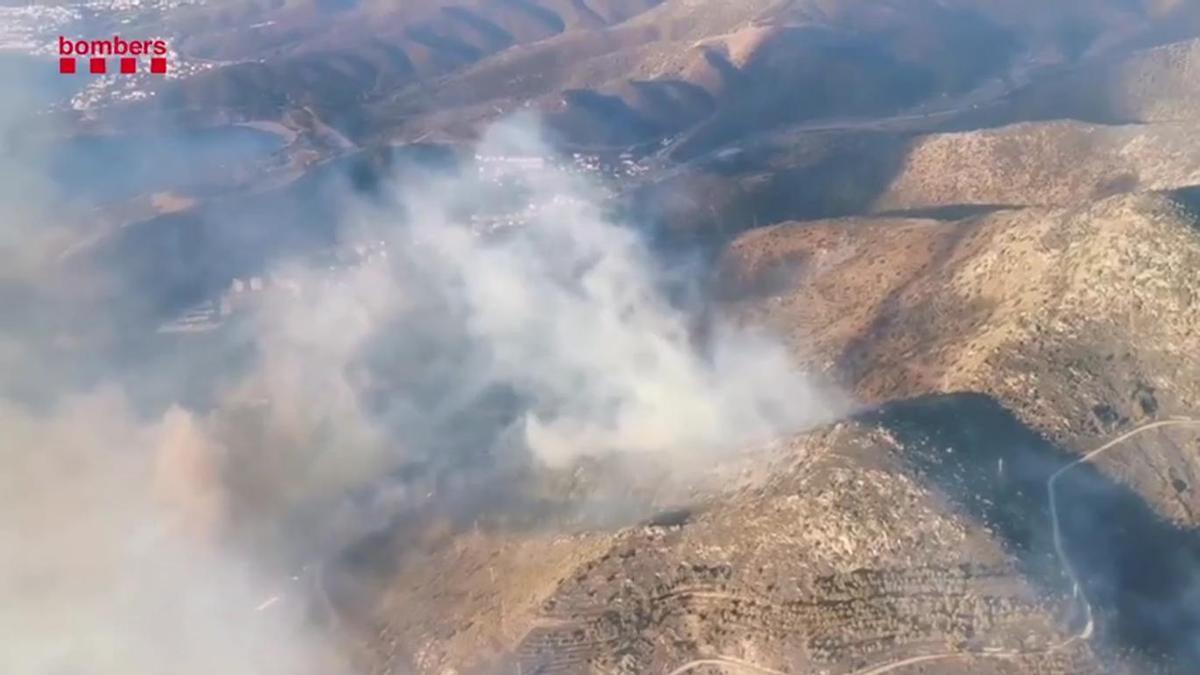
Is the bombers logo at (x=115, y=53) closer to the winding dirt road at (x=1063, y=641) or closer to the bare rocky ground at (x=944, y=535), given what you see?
the bare rocky ground at (x=944, y=535)

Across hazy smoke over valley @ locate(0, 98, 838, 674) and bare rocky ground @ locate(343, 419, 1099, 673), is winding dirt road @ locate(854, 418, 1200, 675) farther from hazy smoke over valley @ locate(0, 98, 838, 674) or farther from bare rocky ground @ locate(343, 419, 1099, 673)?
A: hazy smoke over valley @ locate(0, 98, 838, 674)

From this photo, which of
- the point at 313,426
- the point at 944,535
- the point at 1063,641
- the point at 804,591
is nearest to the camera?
the point at 1063,641

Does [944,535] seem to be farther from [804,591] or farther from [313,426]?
[313,426]

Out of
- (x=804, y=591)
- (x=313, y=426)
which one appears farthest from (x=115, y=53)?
(x=804, y=591)

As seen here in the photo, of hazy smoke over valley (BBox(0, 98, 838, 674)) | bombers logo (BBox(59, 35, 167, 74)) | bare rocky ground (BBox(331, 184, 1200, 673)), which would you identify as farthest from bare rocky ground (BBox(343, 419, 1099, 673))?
bombers logo (BBox(59, 35, 167, 74))

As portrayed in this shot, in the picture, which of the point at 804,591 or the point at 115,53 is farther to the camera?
the point at 115,53

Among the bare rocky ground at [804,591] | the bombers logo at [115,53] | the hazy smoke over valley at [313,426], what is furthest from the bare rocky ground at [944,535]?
the bombers logo at [115,53]
